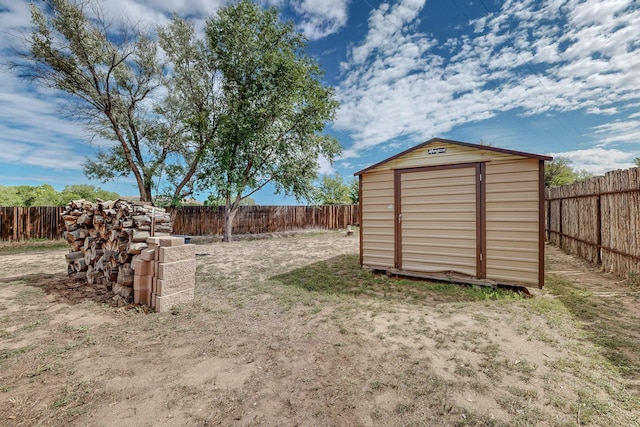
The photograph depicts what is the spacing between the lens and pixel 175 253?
3.54m

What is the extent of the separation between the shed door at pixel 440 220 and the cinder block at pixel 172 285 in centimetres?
373

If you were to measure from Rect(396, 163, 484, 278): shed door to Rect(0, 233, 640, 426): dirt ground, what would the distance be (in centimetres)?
99

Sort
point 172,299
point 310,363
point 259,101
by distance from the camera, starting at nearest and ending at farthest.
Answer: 1. point 310,363
2. point 172,299
3. point 259,101

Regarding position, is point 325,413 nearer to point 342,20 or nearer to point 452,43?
point 452,43

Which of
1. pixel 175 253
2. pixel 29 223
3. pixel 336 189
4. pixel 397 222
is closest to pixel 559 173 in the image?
pixel 336 189

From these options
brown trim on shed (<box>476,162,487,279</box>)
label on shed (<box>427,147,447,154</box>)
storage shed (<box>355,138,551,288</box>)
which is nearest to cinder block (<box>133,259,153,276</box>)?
storage shed (<box>355,138,551,288</box>)

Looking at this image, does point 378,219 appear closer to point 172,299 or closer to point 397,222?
point 397,222

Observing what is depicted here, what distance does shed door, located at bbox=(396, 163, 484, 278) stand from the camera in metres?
4.41

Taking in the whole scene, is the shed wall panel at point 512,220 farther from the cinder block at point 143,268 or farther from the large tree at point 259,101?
the large tree at point 259,101

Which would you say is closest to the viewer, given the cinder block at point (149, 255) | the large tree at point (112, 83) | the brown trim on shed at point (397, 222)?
the cinder block at point (149, 255)

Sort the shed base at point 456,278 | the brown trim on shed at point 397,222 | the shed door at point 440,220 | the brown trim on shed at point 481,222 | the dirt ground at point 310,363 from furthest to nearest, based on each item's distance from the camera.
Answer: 1. the brown trim on shed at point 397,222
2. the shed door at point 440,220
3. the brown trim on shed at point 481,222
4. the shed base at point 456,278
5. the dirt ground at point 310,363

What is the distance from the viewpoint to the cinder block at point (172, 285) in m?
3.40

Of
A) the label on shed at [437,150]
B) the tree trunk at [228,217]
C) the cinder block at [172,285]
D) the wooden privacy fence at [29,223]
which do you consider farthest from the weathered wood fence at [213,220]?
the label on shed at [437,150]

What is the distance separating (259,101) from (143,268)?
31.0ft
